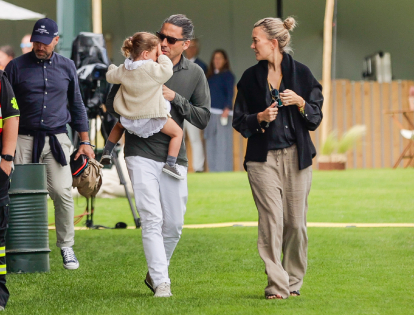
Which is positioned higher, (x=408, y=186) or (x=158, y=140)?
(x=158, y=140)

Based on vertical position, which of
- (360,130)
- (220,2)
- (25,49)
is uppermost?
(220,2)

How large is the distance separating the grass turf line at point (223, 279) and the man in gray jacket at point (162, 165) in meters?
0.32

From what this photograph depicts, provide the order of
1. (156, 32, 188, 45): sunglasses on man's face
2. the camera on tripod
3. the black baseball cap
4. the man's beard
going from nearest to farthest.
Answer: (156, 32, 188, 45): sunglasses on man's face, the black baseball cap, the man's beard, the camera on tripod

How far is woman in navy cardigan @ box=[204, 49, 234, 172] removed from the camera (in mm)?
16062

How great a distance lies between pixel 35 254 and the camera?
21.5 ft

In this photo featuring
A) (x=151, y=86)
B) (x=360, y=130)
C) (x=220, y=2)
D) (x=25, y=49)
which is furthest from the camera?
(x=220, y=2)

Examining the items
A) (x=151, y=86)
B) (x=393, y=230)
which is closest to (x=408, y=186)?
(x=393, y=230)

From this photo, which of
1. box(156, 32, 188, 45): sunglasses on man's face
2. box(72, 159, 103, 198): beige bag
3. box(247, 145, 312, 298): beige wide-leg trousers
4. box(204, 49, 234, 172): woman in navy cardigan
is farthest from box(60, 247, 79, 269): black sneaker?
box(204, 49, 234, 172): woman in navy cardigan

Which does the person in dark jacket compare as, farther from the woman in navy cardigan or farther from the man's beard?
the woman in navy cardigan

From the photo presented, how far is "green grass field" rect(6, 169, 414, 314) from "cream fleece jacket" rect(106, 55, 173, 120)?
3.94 ft

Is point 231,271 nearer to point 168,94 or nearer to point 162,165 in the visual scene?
point 162,165

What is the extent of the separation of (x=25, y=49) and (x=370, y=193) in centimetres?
552

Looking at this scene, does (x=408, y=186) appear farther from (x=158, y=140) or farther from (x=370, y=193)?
(x=158, y=140)

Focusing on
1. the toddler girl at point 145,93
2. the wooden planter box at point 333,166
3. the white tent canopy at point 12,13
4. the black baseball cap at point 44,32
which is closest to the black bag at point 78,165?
the black baseball cap at point 44,32
